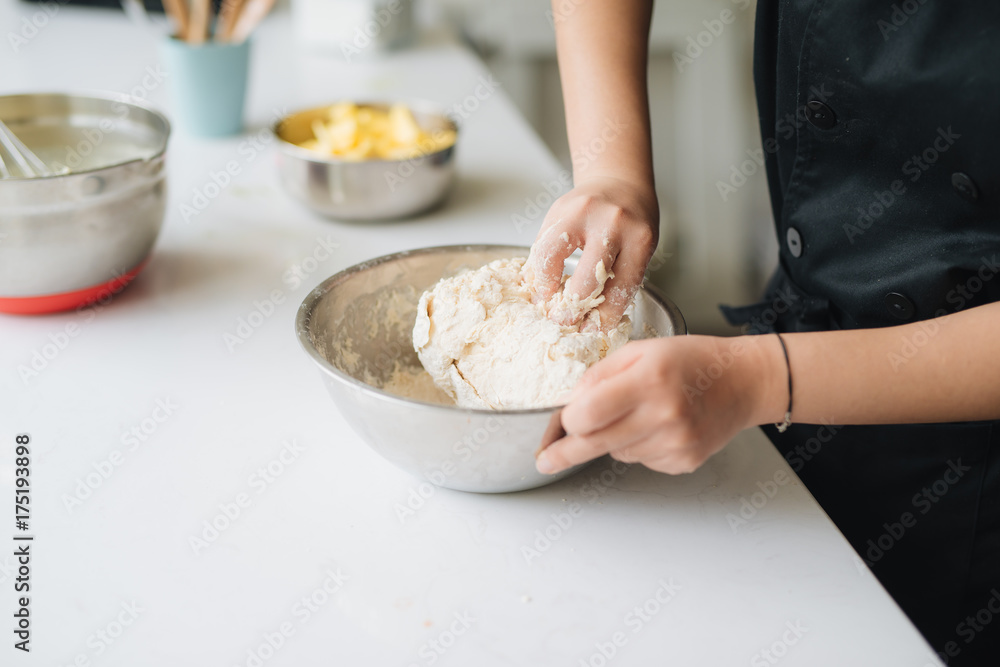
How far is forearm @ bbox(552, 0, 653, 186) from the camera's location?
1.03m

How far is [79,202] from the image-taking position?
39.0 inches

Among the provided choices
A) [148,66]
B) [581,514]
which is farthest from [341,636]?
[148,66]

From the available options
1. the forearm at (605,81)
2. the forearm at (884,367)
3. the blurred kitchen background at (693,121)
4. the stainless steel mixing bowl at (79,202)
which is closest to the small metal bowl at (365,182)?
the stainless steel mixing bowl at (79,202)

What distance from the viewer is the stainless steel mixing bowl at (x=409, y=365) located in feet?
2.29

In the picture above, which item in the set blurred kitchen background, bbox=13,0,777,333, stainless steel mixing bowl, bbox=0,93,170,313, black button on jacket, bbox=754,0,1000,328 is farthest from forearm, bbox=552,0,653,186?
blurred kitchen background, bbox=13,0,777,333

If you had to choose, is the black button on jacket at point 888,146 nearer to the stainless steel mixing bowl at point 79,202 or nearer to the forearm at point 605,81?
the forearm at point 605,81

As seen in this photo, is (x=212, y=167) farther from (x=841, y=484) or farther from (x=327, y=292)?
(x=841, y=484)

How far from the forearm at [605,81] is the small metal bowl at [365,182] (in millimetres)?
341

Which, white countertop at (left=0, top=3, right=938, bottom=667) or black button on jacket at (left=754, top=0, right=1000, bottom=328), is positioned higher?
black button on jacket at (left=754, top=0, right=1000, bottom=328)

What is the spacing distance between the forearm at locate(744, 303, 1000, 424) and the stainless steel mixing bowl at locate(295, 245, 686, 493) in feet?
0.44

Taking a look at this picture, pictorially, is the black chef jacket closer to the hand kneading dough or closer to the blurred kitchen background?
the hand kneading dough

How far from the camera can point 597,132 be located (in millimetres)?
1041

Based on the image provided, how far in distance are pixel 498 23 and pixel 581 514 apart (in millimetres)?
2474

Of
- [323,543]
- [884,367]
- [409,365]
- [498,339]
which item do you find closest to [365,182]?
[409,365]
